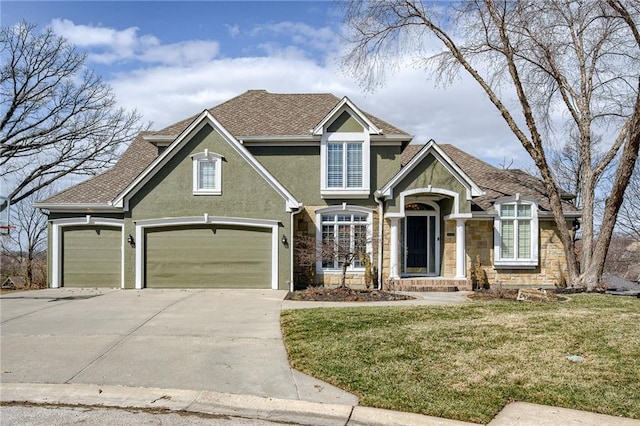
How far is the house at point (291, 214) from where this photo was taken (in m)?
17.2

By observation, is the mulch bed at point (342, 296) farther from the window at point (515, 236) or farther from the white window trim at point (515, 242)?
the window at point (515, 236)

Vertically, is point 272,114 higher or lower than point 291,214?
higher

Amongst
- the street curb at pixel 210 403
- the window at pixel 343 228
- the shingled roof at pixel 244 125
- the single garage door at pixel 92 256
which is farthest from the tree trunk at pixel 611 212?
the single garage door at pixel 92 256

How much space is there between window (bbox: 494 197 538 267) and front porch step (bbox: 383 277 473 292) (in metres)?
1.95

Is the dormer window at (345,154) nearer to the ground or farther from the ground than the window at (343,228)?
farther from the ground

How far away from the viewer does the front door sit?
19531 mm

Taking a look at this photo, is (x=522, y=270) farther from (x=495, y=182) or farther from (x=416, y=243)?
(x=416, y=243)

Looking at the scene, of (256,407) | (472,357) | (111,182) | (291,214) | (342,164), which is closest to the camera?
(256,407)

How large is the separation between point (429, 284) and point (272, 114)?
9117mm

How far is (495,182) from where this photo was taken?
20.5m

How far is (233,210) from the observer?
17312mm

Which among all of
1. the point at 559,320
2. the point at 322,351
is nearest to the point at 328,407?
the point at 322,351

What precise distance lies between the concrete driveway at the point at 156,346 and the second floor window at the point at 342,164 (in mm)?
5911

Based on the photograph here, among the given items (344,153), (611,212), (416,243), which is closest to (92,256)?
(344,153)
